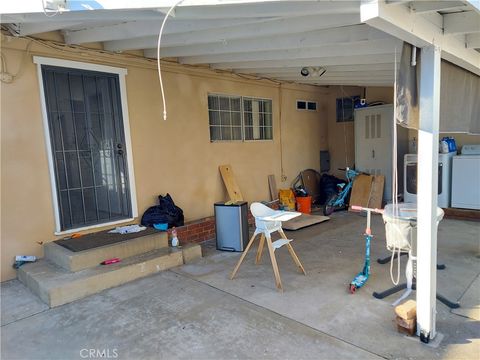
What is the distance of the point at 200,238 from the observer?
515cm

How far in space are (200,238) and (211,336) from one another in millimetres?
2605

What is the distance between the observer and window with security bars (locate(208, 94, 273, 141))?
5738 mm

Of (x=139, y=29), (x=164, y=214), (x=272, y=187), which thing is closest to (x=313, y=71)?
(x=272, y=187)

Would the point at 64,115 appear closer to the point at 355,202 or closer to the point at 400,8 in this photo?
the point at 400,8

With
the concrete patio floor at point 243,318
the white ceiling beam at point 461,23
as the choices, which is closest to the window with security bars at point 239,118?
the concrete patio floor at point 243,318

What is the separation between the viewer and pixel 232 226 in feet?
15.2

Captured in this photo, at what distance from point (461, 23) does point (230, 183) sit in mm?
3979

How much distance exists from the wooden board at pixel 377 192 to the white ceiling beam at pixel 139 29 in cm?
486

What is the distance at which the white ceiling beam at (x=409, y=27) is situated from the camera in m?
1.88

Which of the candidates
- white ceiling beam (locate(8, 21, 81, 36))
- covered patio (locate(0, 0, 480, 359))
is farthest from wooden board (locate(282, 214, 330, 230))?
white ceiling beam (locate(8, 21, 81, 36))

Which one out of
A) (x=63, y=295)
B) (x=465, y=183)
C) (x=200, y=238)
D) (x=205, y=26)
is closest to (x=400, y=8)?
(x=205, y=26)

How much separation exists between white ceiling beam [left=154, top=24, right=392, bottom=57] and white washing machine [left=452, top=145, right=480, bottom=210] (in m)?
3.57

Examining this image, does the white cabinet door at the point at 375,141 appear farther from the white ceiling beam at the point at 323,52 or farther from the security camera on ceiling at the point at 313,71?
the white ceiling beam at the point at 323,52

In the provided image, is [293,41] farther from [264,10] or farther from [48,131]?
[48,131]
